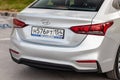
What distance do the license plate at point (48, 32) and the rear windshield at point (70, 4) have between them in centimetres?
54

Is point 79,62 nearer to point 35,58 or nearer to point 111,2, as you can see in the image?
point 35,58

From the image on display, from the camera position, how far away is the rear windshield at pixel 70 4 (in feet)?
16.0

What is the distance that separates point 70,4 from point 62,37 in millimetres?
758

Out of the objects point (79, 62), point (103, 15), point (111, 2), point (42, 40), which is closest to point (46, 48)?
point (42, 40)

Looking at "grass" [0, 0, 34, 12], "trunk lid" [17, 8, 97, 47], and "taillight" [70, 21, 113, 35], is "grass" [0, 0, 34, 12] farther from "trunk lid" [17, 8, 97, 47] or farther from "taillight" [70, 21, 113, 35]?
"taillight" [70, 21, 113, 35]

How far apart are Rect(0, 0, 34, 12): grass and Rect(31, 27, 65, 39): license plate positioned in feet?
33.7

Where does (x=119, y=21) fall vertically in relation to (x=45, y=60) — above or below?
above

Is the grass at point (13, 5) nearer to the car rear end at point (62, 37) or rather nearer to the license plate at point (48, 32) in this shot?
the car rear end at point (62, 37)

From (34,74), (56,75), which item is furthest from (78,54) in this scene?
(34,74)

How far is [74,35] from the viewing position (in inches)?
178

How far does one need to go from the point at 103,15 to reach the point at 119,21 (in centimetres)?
40

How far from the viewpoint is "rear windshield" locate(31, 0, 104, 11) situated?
4.87 m

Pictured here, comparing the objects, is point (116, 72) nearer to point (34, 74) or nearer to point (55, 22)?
point (55, 22)

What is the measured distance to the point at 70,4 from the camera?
5113 mm
